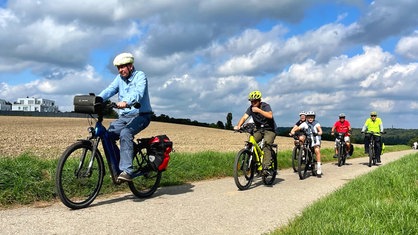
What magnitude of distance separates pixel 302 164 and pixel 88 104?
7025 mm

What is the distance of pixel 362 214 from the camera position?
16.7 feet

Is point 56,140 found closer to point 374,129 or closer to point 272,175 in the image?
point 374,129

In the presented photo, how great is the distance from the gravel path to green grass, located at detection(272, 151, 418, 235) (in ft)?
1.67

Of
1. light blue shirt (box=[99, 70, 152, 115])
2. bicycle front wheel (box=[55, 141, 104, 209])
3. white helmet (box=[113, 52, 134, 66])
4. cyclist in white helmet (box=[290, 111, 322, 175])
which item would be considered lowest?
bicycle front wheel (box=[55, 141, 104, 209])

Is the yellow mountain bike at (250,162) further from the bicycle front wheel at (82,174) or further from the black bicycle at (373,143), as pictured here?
the black bicycle at (373,143)

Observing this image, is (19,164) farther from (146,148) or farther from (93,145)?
(146,148)

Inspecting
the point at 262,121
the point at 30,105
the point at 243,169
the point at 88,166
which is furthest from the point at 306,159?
the point at 30,105

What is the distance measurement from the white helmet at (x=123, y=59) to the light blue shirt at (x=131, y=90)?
0.25 meters

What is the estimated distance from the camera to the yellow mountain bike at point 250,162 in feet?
29.5

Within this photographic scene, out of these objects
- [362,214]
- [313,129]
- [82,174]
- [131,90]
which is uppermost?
[131,90]

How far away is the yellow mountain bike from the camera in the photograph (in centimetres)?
900

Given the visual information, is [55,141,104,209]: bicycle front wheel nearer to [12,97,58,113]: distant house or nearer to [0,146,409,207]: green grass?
[0,146,409,207]: green grass

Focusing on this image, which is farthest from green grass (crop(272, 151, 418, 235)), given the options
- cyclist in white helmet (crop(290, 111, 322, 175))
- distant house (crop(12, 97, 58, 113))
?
distant house (crop(12, 97, 58, 113))

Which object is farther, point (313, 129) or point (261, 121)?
point (313, 129)
